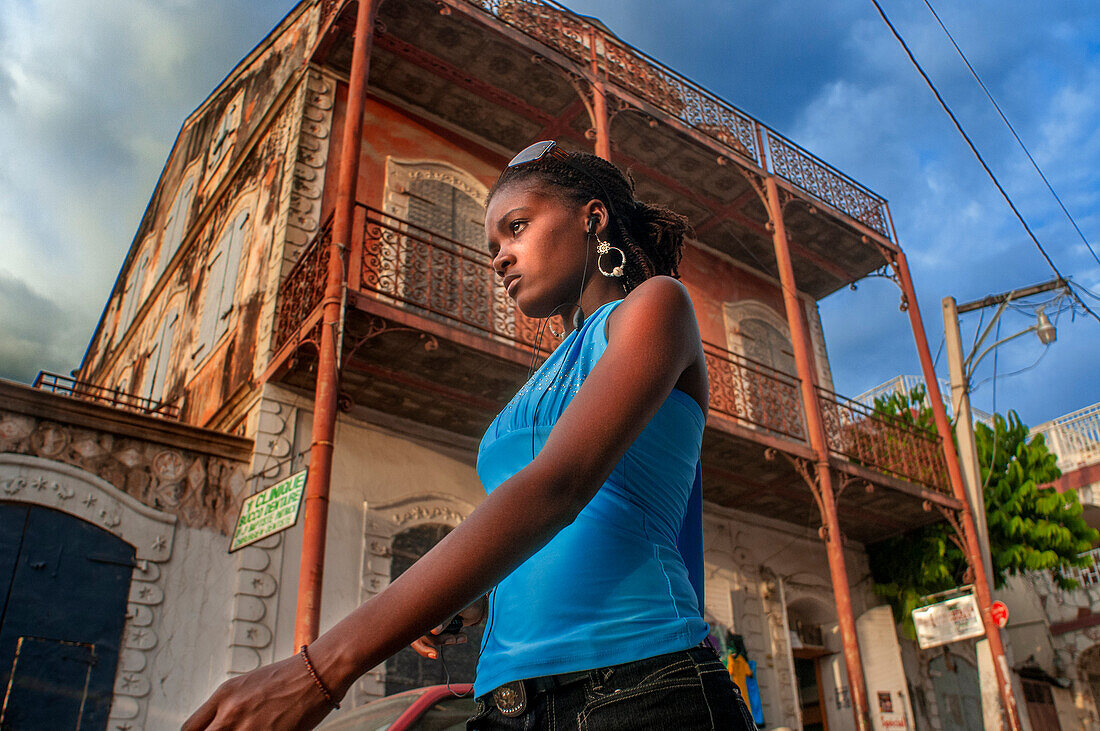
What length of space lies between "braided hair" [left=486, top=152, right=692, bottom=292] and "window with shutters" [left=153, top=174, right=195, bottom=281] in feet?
42.8

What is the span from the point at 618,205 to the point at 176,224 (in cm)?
1423

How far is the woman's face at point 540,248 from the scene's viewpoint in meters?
1.54

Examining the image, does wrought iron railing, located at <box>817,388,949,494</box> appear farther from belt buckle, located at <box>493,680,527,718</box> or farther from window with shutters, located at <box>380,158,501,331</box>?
belt buckle, located at <box>493,680,527,718</box>

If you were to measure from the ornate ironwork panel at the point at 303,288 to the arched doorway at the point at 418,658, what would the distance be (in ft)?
7.49

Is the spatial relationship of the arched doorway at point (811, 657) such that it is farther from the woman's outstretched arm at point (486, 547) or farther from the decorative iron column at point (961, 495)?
the woman's outstretched arm at point (486, 547)

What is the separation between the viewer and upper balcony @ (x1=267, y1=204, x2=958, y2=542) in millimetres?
7715

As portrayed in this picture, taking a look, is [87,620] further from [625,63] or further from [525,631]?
[625,63]

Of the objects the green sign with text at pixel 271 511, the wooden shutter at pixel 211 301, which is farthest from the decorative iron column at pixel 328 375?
the wooden shutter at pixel 211 301

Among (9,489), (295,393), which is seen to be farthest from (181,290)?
(9,489)

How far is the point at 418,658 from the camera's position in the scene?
25.9 ft

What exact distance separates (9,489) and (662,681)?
23.3 ft

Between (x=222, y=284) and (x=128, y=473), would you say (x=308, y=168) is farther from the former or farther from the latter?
(x=128, y=473)

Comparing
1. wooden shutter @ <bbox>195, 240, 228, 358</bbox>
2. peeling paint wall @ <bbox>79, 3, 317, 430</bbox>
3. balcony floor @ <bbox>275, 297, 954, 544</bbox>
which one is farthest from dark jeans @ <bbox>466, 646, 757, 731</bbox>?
wooden shutter @ <bbox>195, 240, 228, 358</bbox>

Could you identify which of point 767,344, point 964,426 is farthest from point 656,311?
point 767,344
